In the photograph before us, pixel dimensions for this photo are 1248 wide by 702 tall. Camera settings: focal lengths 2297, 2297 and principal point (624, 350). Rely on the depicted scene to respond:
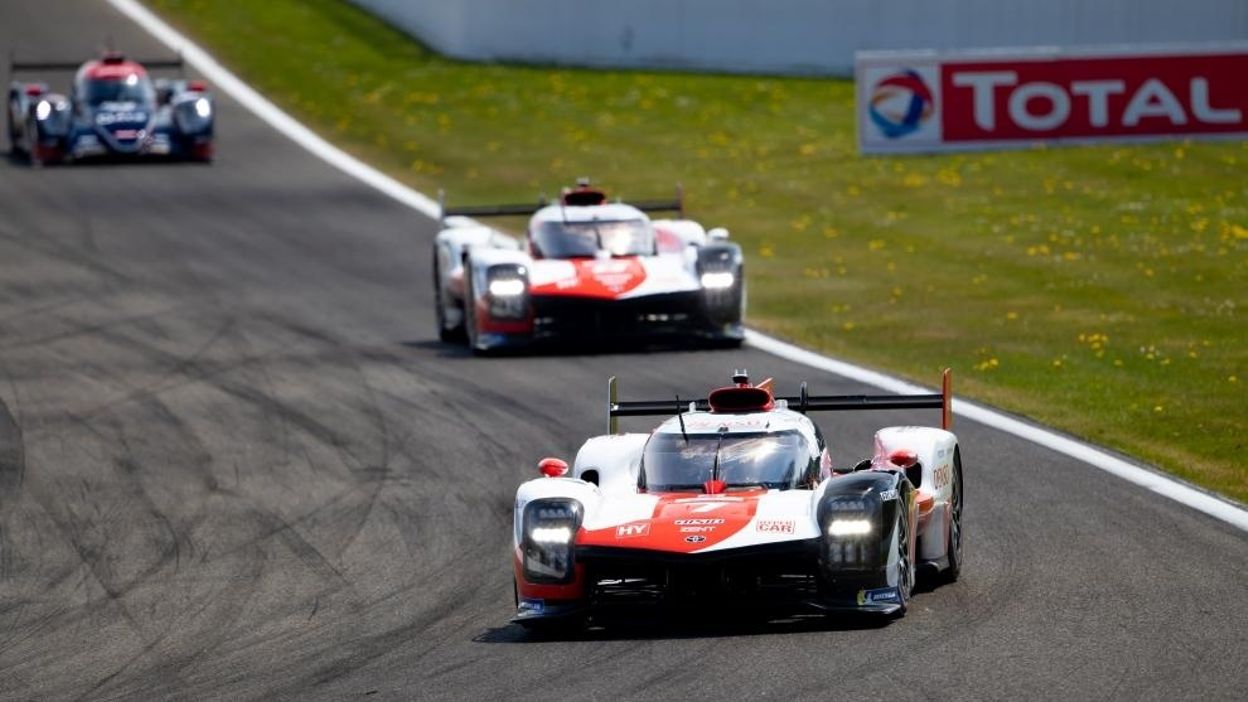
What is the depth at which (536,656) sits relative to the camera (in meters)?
11.8

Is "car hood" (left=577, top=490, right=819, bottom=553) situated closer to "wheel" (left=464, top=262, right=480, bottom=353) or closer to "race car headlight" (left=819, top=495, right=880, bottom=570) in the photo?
"race car headlight" (left=819, top=495, right=880, bottom=570)

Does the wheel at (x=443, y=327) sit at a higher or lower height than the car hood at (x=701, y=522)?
lower

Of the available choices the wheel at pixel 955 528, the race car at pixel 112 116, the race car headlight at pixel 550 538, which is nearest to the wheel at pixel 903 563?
the wheel at pixel 955 528

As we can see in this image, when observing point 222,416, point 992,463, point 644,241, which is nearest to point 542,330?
point 644,241

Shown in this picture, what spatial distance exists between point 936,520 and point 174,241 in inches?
831

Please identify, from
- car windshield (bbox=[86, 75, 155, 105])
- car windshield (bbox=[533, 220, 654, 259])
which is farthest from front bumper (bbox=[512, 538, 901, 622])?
car windshield (bbox=[86, 75, 155, 105])

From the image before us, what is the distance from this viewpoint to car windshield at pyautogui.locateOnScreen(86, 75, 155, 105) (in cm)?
3794

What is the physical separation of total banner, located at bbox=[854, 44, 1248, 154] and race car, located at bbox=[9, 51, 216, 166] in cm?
1160

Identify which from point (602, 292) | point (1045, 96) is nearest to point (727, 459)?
point (602, 292)

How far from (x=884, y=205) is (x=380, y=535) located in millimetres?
20941

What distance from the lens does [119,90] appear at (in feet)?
125

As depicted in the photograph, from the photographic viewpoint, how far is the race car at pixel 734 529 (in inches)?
471

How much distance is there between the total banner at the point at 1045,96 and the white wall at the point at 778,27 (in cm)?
492

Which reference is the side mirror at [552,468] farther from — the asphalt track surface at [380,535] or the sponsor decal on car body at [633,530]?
the sponsor decal on car body at [633,530]
